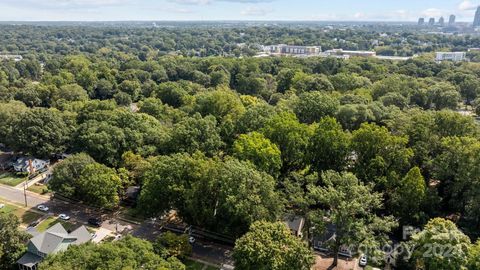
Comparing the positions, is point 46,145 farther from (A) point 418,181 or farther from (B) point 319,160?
(A) point 418,181

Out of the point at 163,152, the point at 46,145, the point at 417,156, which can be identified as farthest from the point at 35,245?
the point at 417,156

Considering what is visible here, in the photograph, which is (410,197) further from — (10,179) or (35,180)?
(10,179)

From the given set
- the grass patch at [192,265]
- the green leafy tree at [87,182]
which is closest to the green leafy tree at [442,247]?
the grass patch at [192,265]

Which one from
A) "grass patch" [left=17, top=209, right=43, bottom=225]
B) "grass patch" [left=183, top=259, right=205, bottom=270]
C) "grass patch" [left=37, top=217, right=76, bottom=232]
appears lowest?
"grass patch" [left=17, top=209, right=43, bottom=225]

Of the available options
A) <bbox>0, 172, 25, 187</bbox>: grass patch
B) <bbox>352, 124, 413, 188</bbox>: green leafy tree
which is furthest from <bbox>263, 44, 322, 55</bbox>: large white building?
<bbox>0, 172, 25, 187</bbox>: grass patch

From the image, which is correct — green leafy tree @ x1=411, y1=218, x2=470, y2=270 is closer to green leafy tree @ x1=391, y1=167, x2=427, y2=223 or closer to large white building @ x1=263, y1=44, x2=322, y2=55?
green leafy tree @ x1=391, y1=167, x2=427, y2=223
